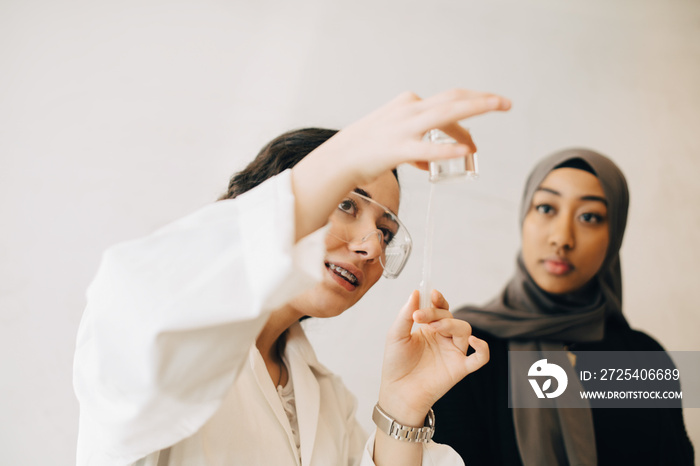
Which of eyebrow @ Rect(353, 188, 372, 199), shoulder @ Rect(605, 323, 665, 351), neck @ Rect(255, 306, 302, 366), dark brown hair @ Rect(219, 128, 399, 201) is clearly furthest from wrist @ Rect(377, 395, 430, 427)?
shoulder @ Rect(605, 323, 665, 351)

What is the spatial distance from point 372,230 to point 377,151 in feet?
1.16

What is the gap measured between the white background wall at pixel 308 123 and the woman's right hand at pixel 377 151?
2.78 feet

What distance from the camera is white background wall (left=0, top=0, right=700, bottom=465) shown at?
108 cm

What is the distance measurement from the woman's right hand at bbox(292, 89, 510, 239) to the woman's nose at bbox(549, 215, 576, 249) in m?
1.00

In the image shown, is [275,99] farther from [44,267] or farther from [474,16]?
[474,16]

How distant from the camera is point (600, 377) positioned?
1400 mm

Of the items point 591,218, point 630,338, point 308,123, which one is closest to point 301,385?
point 308,123

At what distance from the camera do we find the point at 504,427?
4.02 feet

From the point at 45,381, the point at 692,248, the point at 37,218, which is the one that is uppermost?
the point at 37,218

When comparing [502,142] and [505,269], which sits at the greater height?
[502,142]

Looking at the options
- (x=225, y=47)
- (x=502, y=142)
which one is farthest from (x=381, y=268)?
(x=502, y=142)

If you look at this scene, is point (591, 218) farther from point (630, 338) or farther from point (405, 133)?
point (405, 133)

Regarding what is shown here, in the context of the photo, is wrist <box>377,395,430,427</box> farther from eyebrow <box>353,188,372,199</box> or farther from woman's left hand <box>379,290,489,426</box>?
eyebrow <box>353,188,372,199</box>

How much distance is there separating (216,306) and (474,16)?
5.40ft
